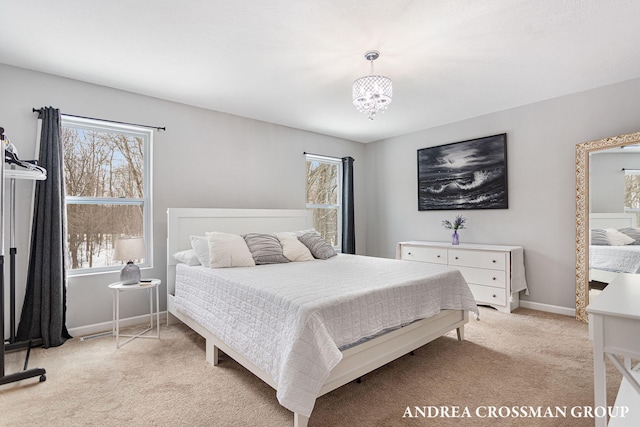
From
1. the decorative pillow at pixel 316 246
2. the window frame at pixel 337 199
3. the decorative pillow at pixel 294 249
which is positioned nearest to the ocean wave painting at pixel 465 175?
the window frame at pixel 337 199

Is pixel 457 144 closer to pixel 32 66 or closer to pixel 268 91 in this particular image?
pixel 268 91

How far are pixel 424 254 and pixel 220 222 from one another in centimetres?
270

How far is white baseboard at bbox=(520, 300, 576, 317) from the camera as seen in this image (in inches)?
142

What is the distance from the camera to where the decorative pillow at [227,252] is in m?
2.99

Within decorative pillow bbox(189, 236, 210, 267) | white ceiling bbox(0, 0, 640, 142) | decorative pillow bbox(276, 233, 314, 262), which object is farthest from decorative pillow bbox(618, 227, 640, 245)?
decorative pillow bbox(189, 236, 210, 267)

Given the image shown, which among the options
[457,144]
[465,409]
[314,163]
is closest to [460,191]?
Result: [457,144]

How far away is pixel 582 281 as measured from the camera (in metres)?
3.45

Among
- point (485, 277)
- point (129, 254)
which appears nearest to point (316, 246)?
point (129, 254)

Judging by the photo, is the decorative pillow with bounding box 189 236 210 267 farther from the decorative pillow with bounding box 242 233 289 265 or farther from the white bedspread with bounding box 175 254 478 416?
the decorative pillow with bounding box 242 233 289 265

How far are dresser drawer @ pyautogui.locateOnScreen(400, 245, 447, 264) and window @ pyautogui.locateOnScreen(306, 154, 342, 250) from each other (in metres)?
1.27

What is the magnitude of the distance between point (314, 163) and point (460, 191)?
7.30 ft

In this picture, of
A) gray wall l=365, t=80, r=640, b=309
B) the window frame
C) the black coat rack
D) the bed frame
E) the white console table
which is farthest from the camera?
the window frame

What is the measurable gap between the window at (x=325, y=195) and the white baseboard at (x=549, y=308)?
2.76 metres

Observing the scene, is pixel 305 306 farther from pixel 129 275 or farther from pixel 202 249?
pixel 129 275
